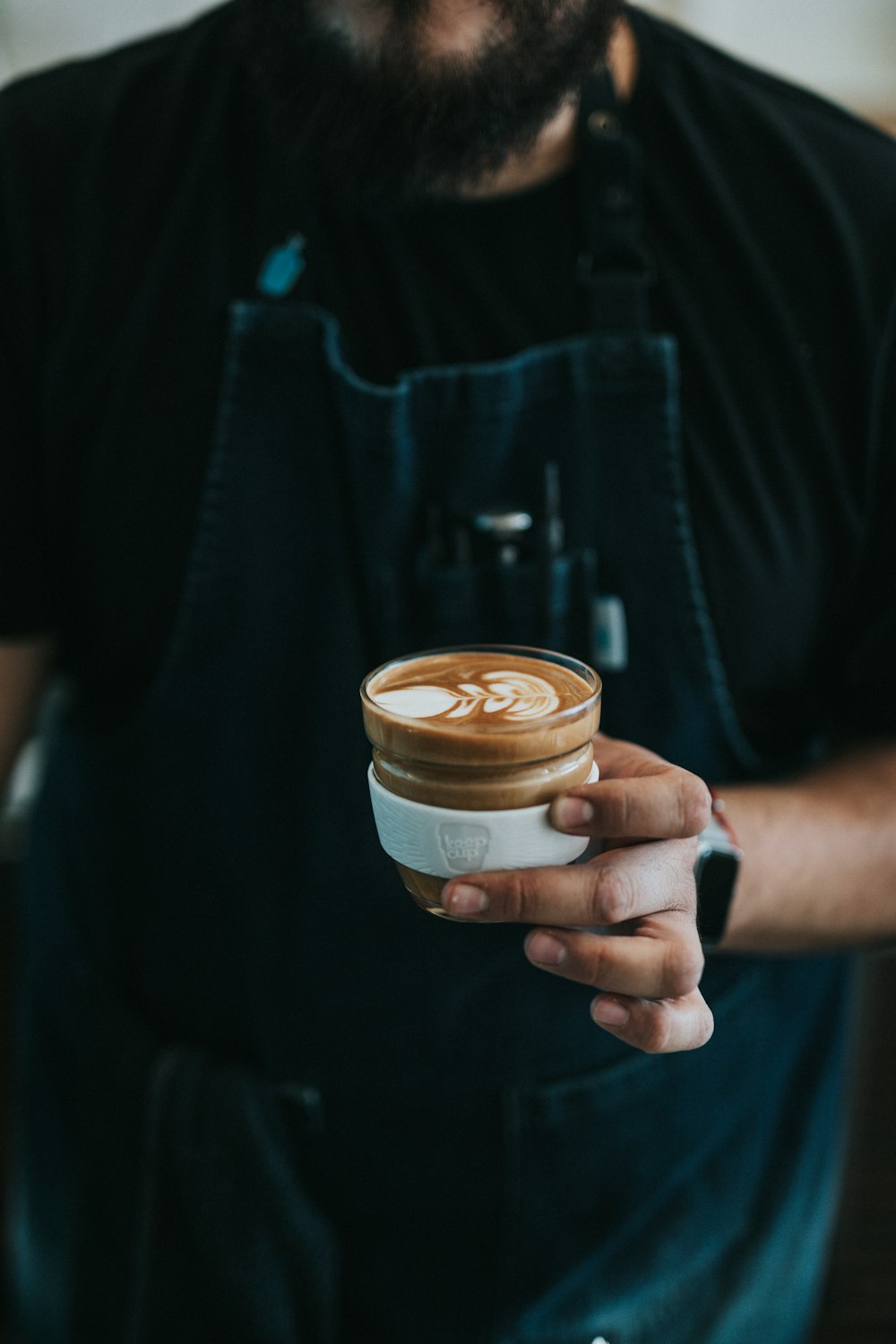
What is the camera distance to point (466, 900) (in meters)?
0.57

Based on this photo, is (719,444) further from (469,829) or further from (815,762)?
(469,829)

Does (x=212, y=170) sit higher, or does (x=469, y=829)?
(x=212, y=170)

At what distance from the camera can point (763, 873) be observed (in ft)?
3.19

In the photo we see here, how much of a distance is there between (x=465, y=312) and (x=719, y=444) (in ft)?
0.97

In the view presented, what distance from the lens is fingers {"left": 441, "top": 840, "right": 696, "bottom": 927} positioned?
0.57 m

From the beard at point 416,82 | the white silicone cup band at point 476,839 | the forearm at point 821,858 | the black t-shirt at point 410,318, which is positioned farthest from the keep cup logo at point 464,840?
the beard at point 416,82

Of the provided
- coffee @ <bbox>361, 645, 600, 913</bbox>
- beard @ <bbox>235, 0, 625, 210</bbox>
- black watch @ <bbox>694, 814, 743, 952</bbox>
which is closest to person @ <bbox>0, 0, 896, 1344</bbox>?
beard @ <bbox>235, 0, 625, 210</bbox>

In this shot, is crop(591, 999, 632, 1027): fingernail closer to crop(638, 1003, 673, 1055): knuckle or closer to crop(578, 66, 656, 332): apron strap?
crop(638, 1003, 673, 1055): knuckle

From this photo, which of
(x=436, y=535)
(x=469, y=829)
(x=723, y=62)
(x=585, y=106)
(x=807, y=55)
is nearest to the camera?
(x=469, y=829)

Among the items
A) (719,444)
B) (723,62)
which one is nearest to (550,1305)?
(719,444)

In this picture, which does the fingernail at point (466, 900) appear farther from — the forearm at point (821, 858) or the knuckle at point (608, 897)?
the forearm at point (821, 858)

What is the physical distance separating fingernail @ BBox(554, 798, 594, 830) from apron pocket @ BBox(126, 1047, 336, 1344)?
27.3 inches

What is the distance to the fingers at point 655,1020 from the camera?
0.59 meters

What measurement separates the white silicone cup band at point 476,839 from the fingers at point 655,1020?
9 cm
